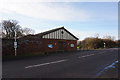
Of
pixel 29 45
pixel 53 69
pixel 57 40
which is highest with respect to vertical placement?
pixel 57 40

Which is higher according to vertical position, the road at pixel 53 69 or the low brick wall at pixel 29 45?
the low brick wall at pixel 29 45

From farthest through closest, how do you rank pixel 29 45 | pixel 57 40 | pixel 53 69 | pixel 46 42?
pixel 57 40
pixel 46 42
pixel 29 45
pixel 53 69

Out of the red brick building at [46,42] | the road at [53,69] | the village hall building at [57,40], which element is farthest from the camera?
the village hall building at [57,40]

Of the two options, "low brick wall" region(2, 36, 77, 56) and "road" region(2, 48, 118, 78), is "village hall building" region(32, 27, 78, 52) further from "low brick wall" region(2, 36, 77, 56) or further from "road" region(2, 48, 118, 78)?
"road" region(2, 48, 118, 78)

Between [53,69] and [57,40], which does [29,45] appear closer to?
[57,40]

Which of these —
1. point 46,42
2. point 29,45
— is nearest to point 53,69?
point 29,45

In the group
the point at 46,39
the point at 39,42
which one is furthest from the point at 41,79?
the point at 46,39

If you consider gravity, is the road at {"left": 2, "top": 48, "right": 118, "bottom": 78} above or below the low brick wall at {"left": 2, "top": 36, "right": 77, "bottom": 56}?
below

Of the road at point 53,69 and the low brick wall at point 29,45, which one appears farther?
the low brick wall at point 29,45

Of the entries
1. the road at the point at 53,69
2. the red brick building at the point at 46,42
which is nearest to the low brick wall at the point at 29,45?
the red brick building at the point at 46,42

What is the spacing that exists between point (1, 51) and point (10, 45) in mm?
1426

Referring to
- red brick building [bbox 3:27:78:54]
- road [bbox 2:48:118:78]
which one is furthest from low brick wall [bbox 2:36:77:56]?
road [bbox 2:48:118:78]

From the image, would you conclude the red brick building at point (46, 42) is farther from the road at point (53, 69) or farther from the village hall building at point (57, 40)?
the road at point (53, 69)

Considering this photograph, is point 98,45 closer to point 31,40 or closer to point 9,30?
point 31,40
